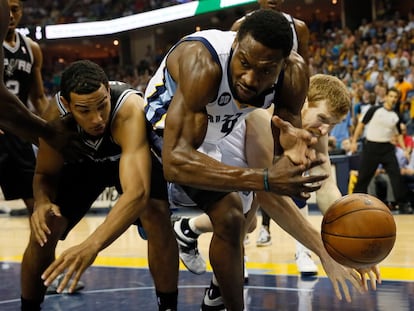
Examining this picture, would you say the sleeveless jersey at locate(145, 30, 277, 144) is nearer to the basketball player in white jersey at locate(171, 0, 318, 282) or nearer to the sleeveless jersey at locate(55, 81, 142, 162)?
the sleeveless jersey at locate(55, 81, 142, 162)

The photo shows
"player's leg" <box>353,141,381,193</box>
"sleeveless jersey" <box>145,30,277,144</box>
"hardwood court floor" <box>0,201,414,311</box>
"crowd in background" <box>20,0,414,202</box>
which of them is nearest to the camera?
"sleeveless jersey" <box>145,30,277,144</box>

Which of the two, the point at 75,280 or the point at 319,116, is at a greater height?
the point at 319,116

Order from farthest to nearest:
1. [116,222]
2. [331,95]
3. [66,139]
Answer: [331,95]
[66,139]
[116,222]

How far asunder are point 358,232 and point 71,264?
4.14ft

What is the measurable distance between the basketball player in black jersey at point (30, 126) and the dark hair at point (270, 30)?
1060 millimetres

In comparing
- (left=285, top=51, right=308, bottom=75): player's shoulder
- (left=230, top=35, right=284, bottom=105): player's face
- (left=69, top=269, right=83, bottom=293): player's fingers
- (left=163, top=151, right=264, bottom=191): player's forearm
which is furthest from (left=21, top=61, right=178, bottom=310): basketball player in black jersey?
(left=285, top=51, right=308, bottom=75): player's shoulder

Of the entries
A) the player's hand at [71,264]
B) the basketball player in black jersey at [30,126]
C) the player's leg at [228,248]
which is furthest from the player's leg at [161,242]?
the player's hand at [71,264]

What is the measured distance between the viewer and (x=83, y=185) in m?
3.60

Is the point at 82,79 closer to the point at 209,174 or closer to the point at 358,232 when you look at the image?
the point at 209,174

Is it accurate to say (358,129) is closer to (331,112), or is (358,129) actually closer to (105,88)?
(331,112)

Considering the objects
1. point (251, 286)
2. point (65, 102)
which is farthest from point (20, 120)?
point (251, 286)

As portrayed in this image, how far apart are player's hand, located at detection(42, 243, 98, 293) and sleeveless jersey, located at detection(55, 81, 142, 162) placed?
33.3 inches

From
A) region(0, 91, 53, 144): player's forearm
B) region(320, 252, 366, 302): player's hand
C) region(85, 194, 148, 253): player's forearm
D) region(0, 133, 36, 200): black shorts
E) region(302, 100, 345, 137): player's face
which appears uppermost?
region(0, 91, 53, 144): player's forearm

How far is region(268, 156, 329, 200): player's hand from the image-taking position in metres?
2.43
